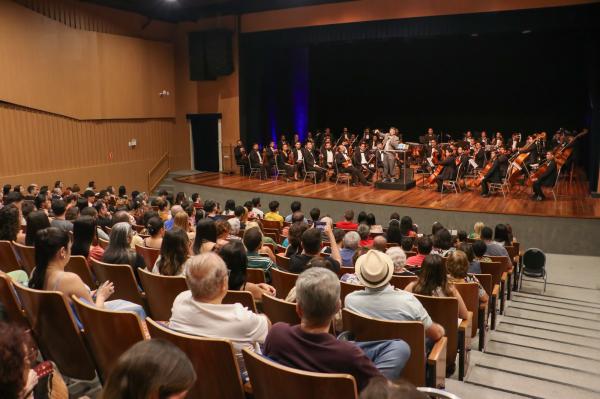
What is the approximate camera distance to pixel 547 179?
10906 millimetres

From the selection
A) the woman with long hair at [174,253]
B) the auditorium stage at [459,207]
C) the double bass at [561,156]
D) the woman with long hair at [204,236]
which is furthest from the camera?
the double bass at [561,156]

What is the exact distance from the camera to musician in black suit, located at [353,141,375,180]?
13.2 meters

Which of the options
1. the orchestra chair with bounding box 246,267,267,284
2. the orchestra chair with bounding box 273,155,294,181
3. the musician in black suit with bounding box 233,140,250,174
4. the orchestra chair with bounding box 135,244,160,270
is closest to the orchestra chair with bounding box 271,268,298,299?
the orchestra chair with bounding box 246,267,267,284

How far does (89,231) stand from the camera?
4.30 m

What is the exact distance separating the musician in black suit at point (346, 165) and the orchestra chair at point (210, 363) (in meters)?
11.1

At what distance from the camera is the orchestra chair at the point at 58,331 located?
2.67 meters

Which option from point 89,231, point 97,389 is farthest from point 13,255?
point 97,389

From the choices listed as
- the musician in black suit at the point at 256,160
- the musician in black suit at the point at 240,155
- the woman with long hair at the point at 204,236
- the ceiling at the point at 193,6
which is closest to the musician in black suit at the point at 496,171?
the musician in black suit at the point at 256,160

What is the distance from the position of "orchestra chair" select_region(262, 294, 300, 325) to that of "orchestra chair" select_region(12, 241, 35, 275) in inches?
83.1

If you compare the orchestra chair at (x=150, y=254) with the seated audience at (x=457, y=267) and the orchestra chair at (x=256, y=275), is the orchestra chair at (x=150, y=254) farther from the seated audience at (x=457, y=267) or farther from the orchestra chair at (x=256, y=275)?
the seated audience at (x=457, y=267)

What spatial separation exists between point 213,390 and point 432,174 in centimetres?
1142

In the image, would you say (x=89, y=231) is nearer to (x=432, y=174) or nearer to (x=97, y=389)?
(x=97, y=389)

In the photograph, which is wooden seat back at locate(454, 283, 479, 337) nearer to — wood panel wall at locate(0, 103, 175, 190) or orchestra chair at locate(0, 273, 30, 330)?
orchestra chair at locate(0, 273, 30, 330)

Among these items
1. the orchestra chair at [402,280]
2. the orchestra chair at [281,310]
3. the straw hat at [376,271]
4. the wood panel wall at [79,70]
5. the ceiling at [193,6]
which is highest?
the ceiling at [193,6]
